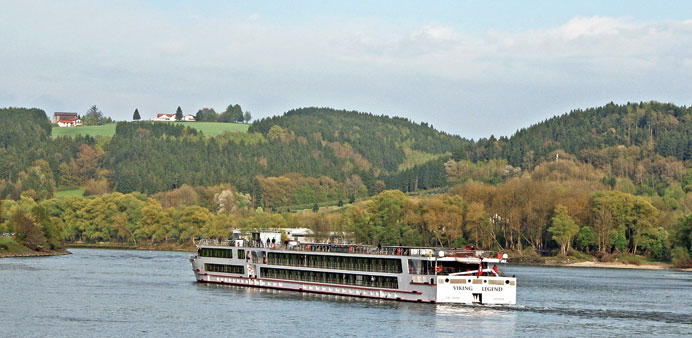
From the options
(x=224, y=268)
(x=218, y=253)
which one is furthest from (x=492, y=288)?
(x=218, y=253)

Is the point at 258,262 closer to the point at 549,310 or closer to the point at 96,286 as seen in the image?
the point at 96,286

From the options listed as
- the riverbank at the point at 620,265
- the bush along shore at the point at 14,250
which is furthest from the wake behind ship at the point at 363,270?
the riverbank at the point at 620,265

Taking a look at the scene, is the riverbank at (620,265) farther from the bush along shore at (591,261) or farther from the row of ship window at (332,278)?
the row of ship window at (332,278)

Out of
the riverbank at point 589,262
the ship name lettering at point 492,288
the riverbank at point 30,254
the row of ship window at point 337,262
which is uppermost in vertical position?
the row of ship window at point 337,262

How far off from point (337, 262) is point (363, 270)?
11.8ft

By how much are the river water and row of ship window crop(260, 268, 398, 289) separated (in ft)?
6.92

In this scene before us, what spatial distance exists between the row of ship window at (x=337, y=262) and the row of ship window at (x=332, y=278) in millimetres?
698

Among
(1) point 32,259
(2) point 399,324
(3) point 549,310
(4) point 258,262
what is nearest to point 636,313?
(3) point 549,310

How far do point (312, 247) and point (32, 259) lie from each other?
77642 millimetres

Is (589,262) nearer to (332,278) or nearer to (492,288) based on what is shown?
(332,278)

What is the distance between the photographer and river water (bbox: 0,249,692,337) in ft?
236

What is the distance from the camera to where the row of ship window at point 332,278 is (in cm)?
9144

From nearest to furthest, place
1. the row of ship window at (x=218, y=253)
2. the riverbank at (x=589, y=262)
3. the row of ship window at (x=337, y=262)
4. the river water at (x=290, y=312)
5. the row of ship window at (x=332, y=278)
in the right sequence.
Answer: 1. the river water at (x=290, y=312)
2. the row of ship window at (x=337, y=262)
3. the row of ship window at (x=332, y=278)
4. the row of ship window at (x=218, y=253)
5. the riverbank at (x=589, y=262)

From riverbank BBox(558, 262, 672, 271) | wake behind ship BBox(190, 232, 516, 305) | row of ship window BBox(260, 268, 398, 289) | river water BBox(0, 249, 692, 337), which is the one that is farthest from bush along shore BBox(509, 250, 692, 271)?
row of ship window BBox(260, 268, 398, 289)
